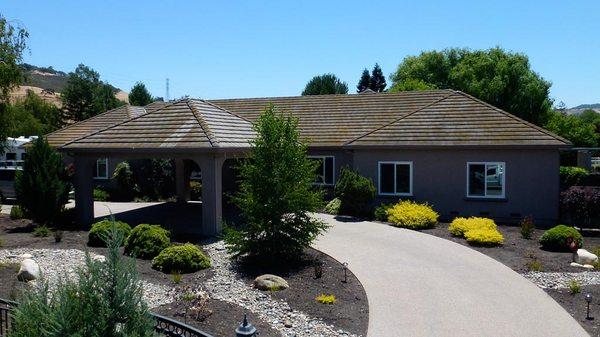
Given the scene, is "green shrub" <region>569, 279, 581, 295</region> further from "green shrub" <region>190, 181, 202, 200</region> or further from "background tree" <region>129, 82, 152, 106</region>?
"background tree" <region>129, 82, 152, 106</region>

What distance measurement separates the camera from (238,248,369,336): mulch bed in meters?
9.78

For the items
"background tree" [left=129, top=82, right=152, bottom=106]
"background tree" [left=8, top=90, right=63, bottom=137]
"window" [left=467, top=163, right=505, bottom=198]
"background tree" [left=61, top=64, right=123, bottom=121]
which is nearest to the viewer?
"window" [left=467, top=163, right=505, bottom=198]

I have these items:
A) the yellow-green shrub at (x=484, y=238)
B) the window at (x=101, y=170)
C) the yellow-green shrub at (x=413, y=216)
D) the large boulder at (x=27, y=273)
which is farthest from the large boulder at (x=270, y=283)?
the window at (x=101, y=170)

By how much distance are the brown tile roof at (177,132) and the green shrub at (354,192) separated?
4.09 metres

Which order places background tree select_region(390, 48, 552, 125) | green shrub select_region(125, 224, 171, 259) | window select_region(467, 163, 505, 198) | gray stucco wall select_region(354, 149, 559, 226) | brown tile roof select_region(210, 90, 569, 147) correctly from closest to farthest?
green shrub select_region(125, 224, 171, 259) → gray stucco wall select_region(354, 149, 559, 226) → window select_region(467, 163, 505, 198) → brown tile roof select_region(210, 90, 569, 147) → background tree select_region(390, 48, 552, 125)

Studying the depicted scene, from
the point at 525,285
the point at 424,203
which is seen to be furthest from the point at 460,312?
the point at 424,203

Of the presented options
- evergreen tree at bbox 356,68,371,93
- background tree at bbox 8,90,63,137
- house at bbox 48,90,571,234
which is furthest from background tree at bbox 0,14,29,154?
evergreen tree at bbox 356,68,371,93

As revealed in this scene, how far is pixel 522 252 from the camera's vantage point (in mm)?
15055

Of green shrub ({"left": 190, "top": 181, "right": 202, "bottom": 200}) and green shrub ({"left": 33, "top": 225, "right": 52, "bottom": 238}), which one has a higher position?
green shrub ({"left": 190, "top": 181, "right": 202, "bottom": 200})

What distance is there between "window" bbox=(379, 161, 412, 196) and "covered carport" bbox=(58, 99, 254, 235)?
5777 mm

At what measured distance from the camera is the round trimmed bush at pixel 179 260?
41.5 feet

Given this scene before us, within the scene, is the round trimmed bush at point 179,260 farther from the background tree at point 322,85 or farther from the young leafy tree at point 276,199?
the background tree at point 322,85

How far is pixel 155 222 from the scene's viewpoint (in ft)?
64.0

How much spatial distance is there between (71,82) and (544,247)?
52137 millimetres
